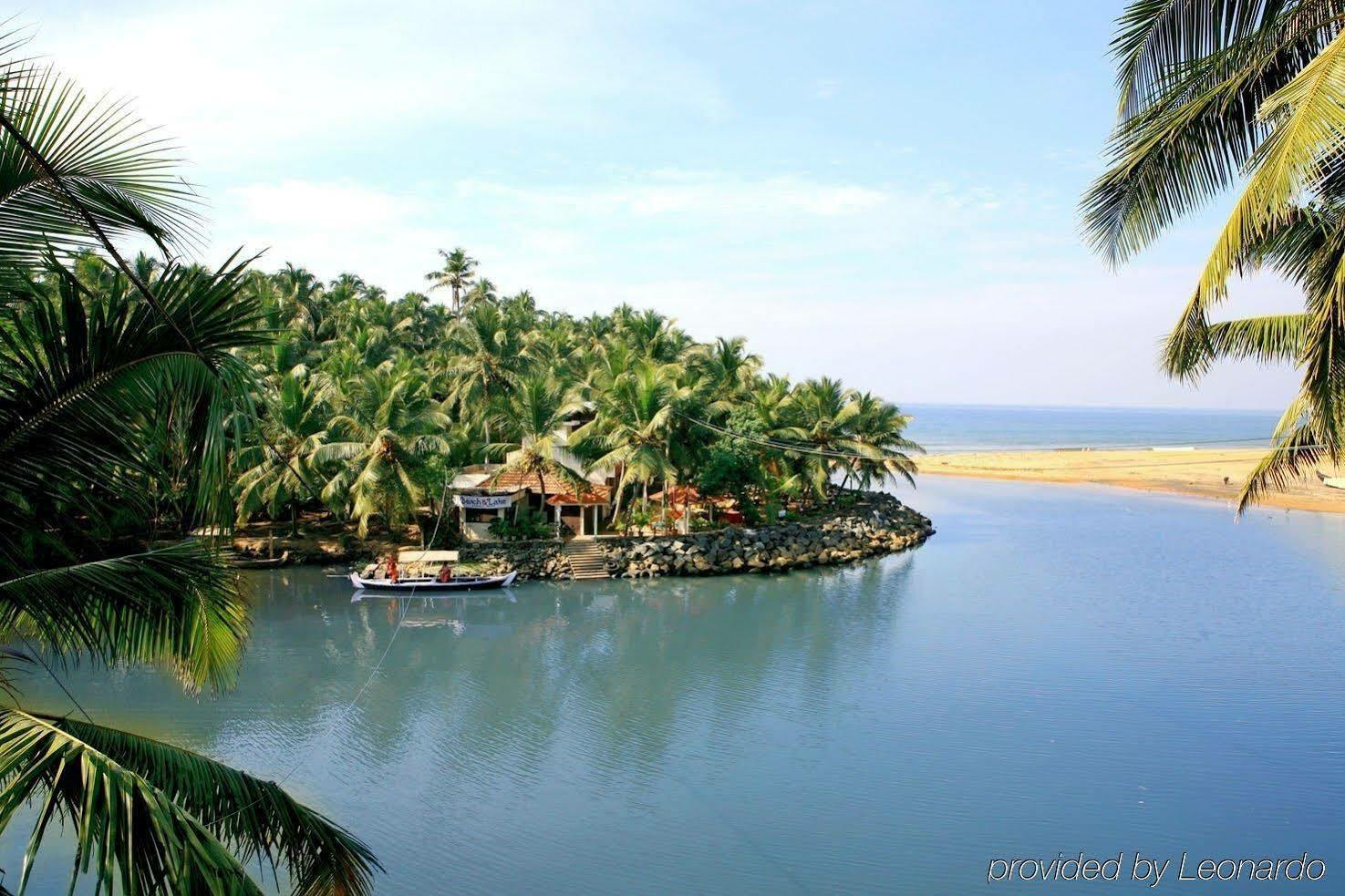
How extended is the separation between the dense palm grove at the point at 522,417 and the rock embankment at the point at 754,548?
4.64 ft

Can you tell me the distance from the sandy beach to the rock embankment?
19.4m

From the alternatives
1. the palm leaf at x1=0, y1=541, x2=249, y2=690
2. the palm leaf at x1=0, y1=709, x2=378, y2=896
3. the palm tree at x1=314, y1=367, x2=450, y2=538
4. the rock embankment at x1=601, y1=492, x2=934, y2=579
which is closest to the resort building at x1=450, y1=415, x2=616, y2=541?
the rock embankment at x1=601, y1=492, x2=934, y2=579

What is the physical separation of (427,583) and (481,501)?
10.0 ft

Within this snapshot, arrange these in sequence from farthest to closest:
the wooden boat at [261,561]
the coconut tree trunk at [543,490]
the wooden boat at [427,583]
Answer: the coconut tree trunk at [543,490] → the wooden boat at [261,561] → the wooden boat at [427,583]

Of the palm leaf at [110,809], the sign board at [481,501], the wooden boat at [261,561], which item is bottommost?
the wooden boat at [261,561]

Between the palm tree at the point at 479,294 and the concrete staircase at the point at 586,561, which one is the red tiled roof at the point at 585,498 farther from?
the palm tree at the point at 479,294

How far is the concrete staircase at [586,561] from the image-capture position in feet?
77.9

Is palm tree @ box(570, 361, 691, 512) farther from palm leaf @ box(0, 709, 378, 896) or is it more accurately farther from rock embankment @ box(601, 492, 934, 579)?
palm leaf @ box(0, 709, 378, 896)

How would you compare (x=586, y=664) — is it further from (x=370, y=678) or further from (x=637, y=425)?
(x=637, y=425)

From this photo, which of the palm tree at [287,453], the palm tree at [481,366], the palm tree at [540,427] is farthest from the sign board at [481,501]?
the palm tree at [481,366]

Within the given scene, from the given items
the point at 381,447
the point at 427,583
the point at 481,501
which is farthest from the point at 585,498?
the point at 381,447

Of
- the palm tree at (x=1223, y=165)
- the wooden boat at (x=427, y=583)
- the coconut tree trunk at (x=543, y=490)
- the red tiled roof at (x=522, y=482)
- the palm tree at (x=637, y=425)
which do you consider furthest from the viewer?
the red tiled roof at (x=522, y=482)

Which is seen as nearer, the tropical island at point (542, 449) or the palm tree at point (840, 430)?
the tropical island at point (542, 449)

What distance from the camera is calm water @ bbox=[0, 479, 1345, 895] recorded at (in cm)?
989
